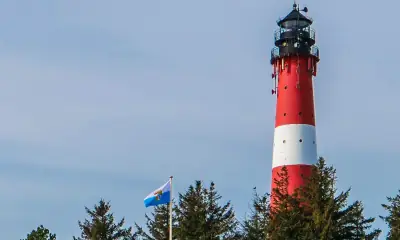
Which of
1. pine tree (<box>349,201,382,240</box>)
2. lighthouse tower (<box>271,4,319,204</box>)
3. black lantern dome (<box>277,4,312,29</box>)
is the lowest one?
pine tree (<box>349,201,382,240</box>)

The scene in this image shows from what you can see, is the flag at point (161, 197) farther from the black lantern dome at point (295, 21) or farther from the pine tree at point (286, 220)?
the black lantern dome at point (295, 21)

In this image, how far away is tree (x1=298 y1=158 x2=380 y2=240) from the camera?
2292 inches

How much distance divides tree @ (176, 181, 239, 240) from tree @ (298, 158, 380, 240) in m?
6.92

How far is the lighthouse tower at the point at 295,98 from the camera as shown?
72000 millimetres

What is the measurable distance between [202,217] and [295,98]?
545 inches

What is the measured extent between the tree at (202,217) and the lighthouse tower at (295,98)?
6712 millimetres

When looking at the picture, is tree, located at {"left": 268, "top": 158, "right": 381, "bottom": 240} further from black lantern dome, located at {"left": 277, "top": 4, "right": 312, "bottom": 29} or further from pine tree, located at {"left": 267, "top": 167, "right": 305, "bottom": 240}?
black lantern dome, located at {"left": 277, "top": 4, "right": 312, "bottom": 29}

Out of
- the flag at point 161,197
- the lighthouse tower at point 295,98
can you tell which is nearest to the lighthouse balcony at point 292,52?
the lighthouse tower at point 295,98

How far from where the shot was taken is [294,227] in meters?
58.8

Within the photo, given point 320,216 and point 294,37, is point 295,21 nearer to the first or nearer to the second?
point 294,37

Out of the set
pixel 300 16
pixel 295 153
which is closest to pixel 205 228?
pixel 295 153

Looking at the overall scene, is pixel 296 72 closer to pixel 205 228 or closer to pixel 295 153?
pixel 295 153

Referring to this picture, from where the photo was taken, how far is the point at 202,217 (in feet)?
213

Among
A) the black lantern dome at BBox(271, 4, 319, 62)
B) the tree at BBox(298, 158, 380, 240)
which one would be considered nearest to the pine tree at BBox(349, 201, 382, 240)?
the tree at BBox(298, 158, 380, 240)
